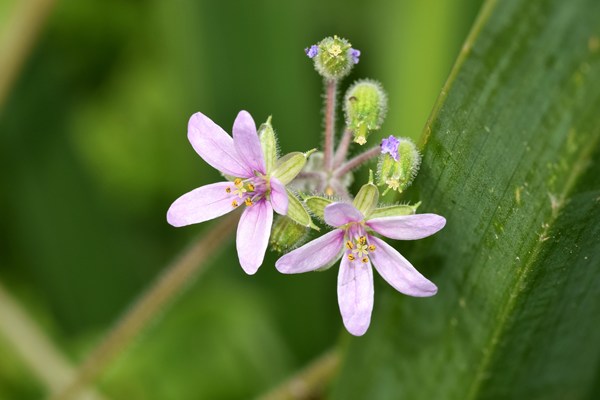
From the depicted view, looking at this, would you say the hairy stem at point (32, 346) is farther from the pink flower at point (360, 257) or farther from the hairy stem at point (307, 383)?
the pink flower at point (360, 257)

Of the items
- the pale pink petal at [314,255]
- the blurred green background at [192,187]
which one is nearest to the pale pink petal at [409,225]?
the pale pink petal at [314,255]

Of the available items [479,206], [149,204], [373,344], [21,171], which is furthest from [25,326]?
[479,206]

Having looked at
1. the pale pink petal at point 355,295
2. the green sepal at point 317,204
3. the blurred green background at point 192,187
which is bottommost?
the pale pink petal at point 355,295

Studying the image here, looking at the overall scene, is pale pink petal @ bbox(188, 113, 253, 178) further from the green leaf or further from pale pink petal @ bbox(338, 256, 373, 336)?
the green leaf

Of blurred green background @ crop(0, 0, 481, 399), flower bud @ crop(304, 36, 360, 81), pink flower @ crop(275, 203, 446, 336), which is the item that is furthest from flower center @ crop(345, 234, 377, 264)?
blurred green background @ crop(0, 0, 481, 399)

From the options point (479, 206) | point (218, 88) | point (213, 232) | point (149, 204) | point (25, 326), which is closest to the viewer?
point (479, 206)

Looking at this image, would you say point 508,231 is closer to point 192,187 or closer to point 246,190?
point 246,190

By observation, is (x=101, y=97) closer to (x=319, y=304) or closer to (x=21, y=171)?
(x=21, y=171)

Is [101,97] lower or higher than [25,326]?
higher
